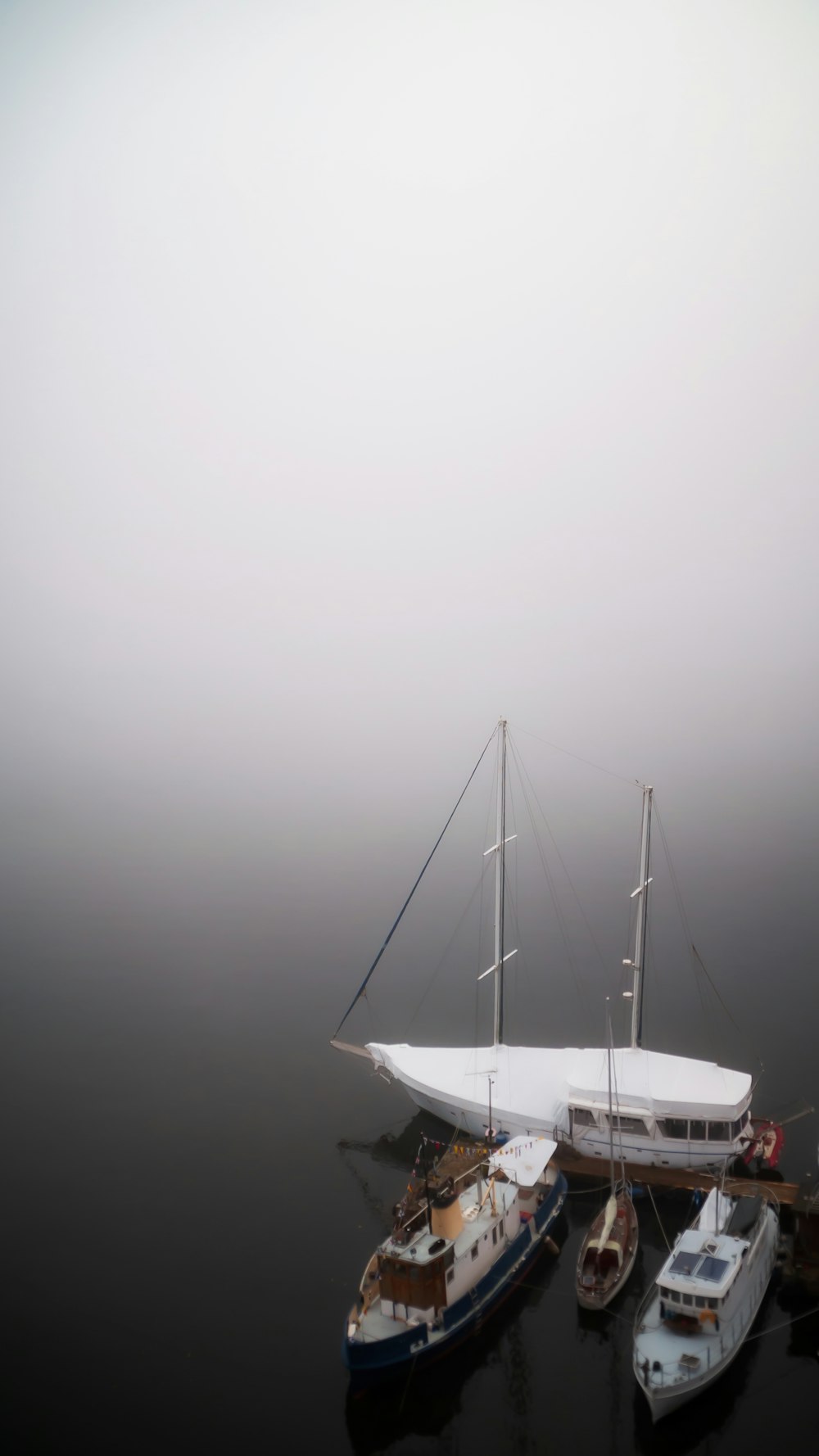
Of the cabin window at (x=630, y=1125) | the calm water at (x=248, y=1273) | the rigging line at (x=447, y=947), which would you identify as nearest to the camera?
the calm water at (x=248, y=1273)

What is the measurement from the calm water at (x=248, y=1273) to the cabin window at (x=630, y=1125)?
1382 millimetres

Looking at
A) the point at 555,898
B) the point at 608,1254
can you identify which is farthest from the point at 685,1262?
the point at 555,898

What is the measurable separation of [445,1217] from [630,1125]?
5.99m

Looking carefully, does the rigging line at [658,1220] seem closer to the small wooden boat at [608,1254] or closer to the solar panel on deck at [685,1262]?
the small wooden boat at [608,1254]

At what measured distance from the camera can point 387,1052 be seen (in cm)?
2080

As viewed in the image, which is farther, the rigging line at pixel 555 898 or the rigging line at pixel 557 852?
the rigging line at pixel 557 852

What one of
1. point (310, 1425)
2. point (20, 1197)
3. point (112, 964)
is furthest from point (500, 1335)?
point (112, 964)

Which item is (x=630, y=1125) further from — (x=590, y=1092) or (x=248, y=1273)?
(x=248, y=1273)

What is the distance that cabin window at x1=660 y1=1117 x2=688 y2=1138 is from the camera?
1753 centimetres

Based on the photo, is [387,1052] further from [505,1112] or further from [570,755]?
[570,755]

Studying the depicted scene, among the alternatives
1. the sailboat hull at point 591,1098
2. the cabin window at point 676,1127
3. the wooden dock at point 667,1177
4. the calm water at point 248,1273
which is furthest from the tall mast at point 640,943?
the calm water at point 248,1273

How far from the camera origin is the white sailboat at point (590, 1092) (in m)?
17.5

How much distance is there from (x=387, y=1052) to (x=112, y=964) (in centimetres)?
1273

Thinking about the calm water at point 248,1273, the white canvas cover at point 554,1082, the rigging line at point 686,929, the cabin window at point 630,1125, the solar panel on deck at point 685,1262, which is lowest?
the calm water at point 248,1273
